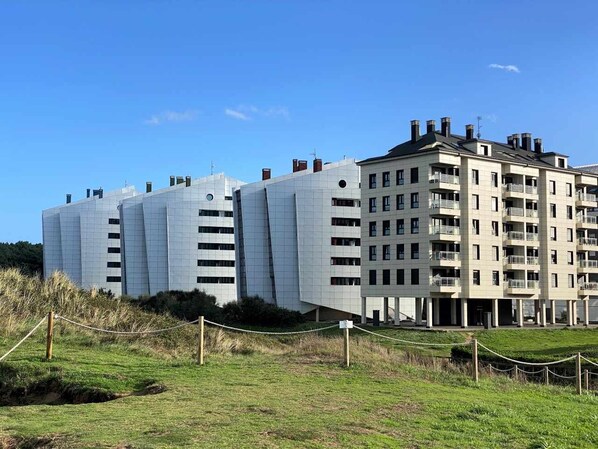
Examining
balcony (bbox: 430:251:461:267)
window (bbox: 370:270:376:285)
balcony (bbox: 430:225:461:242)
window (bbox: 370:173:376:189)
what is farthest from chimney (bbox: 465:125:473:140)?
window (bbox: 370:270:376:285)

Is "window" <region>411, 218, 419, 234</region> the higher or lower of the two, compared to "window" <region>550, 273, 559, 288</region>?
higher

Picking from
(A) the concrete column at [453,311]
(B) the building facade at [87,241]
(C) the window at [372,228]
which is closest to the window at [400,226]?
(C) the window at [372,228]

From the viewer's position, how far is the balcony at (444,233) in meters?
62.7

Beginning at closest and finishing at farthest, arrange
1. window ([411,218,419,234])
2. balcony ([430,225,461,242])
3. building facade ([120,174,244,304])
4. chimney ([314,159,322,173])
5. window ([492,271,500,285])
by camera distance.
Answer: balcony ([430,225,461,242])
window ([411,218,419,234])
window ([492,271,500,285])
chimney ([314,159,322,173])
building facade ([120,174,244,304])

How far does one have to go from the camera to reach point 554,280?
229 ft

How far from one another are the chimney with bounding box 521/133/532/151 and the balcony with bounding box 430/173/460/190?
56.0 feet

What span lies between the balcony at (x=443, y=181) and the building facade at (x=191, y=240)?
3689 cm

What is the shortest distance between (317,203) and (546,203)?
24808mm

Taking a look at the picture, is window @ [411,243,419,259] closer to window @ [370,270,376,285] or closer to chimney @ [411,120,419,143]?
window @ [370,270,376,285]

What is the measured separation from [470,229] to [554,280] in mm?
12850

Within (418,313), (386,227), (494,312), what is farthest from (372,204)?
(494,312)

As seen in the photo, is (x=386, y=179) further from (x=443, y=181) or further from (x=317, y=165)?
(x=317, y=165)

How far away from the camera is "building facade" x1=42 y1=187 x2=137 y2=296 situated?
333 ft

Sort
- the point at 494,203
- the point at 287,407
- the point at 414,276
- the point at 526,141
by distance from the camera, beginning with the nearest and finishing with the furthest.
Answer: the point at 287,407, the point at 414,276, the point at 494,203, the point at 526,141
